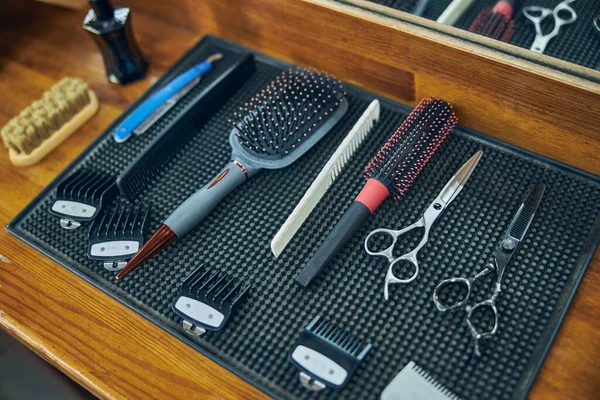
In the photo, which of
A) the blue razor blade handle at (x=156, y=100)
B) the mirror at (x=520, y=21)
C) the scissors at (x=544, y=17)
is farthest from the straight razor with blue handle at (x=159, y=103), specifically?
the scissors at (x=544, y=17)

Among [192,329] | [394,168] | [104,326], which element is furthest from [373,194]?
[104,326]

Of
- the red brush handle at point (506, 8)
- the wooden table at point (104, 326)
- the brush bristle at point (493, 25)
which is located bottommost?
the wooden table at point (104, 326)

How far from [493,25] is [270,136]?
0.41m

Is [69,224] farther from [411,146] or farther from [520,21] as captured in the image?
[520,21]

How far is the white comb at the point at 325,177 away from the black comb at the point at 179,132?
10.6 inches

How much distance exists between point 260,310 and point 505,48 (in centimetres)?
54

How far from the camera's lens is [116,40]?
112 cm

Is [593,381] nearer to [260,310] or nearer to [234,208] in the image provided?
[260,310]

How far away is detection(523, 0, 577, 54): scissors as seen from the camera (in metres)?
0.96

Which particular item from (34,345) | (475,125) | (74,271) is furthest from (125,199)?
(475,125)

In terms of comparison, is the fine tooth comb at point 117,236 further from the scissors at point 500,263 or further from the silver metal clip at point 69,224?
the scissors at point 500,263

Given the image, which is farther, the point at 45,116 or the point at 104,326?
the point at 45,116

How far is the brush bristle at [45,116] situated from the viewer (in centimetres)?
108

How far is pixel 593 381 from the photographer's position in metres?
0.77
